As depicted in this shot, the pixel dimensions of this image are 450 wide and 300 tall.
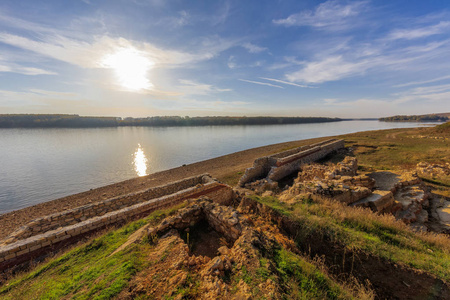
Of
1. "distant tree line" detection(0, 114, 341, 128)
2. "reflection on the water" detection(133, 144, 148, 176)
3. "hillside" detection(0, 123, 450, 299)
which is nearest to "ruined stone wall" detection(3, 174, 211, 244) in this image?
"hillside" detection(0, 123, 450, 299)

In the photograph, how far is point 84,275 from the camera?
10.9 feet

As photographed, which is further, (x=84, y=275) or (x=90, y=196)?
(x=90, y=196)

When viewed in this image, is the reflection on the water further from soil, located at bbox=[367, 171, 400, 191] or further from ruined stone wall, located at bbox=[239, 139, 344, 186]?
soil, located at bbox=[367, 171, 400, 191]

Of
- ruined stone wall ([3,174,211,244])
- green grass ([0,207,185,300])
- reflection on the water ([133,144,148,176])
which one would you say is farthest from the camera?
reflection on the water ([133,144,148,176])

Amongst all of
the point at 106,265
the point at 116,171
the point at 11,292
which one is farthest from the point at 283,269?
the point at 116,171

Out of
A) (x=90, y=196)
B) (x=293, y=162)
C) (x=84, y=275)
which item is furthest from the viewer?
(x=90, y=196)

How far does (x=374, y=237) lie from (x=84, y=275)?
628 centimetres

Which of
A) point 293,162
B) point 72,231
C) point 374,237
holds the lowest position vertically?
point 72,231

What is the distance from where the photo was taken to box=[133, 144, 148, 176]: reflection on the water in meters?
22.6

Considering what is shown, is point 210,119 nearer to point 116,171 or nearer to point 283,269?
point 116,171

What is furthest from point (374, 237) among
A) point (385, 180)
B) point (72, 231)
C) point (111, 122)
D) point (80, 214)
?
point (111, 122)

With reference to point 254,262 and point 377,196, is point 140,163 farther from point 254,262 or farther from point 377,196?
point 377,196

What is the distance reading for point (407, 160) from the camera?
15.3 meters

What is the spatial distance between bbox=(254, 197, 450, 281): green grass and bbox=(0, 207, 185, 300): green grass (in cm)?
385
